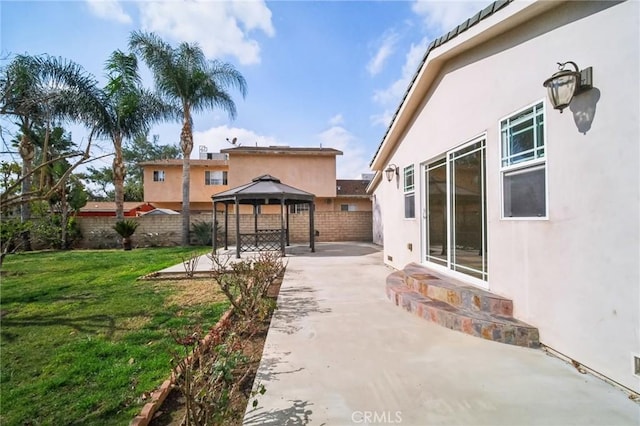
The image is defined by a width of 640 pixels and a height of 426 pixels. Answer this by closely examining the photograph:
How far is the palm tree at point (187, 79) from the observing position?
14672 millimetres

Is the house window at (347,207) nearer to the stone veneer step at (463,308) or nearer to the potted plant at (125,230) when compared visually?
the potted plant at (125,230)

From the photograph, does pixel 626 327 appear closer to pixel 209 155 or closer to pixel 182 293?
pixel 182 293

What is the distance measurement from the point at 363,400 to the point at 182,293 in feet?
16.3

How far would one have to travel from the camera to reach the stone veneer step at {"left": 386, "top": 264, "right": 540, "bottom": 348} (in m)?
3.40

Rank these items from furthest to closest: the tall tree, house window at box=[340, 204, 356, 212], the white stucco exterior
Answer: the tall tree < house window at box=[340, 204, 356, 212] < the white stucco exterior

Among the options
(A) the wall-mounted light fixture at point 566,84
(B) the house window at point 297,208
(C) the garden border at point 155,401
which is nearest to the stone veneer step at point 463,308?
(A) the wall-mounted light fixture at point 566,84

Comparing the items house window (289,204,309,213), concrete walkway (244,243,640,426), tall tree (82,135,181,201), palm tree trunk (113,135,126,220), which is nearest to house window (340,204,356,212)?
house window (289,204,309,213)

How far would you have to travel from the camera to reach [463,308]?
4090mm

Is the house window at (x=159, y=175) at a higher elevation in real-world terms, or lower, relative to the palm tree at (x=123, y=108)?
lower

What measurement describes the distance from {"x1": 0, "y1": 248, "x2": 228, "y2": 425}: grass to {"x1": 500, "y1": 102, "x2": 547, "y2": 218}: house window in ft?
13.5

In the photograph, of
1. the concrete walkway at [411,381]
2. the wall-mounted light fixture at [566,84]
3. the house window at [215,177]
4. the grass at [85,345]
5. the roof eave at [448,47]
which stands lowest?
the grass at [85,345]

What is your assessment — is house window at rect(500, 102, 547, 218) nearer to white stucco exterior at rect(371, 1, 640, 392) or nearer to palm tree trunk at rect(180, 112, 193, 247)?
white stucco exterior at rect(371, 1, 640, 392)

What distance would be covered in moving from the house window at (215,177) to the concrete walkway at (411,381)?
21.4 metres

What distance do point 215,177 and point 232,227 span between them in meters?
8.38
